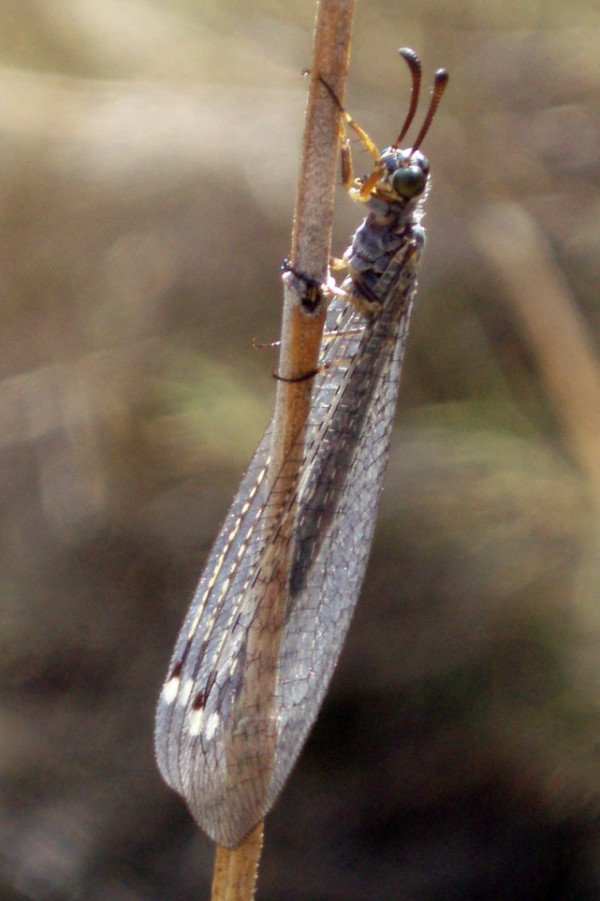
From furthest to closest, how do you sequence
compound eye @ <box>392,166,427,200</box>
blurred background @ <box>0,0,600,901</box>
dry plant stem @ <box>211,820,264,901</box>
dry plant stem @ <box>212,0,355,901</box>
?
blurred background @ <box>0,0,600,901</box>, compound eye @ <box>392,166,427,200</box>, dry plant stem @ <box>211,820,264,901</box>, dry plant stem @ <box>212,0,355,901</box>

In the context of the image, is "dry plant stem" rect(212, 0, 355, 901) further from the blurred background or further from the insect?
the blurred background

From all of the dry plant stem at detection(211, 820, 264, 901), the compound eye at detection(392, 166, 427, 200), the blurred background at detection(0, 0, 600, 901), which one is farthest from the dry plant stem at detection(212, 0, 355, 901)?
the blurred background at detection(0, 0, 600, 901)

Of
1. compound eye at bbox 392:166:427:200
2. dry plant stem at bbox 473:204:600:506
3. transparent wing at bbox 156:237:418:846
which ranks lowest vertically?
transparent wing at bbox 156:237:418:846

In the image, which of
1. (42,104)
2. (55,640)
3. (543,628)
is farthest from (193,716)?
(42,104)

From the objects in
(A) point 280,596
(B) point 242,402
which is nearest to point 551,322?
(B) point 242,402

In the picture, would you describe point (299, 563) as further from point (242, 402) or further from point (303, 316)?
point (242, 402)

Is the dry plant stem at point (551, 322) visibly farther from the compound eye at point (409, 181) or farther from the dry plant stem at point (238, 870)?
the dry plant stem at point (238, 870)

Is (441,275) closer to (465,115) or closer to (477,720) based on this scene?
(465,115)
